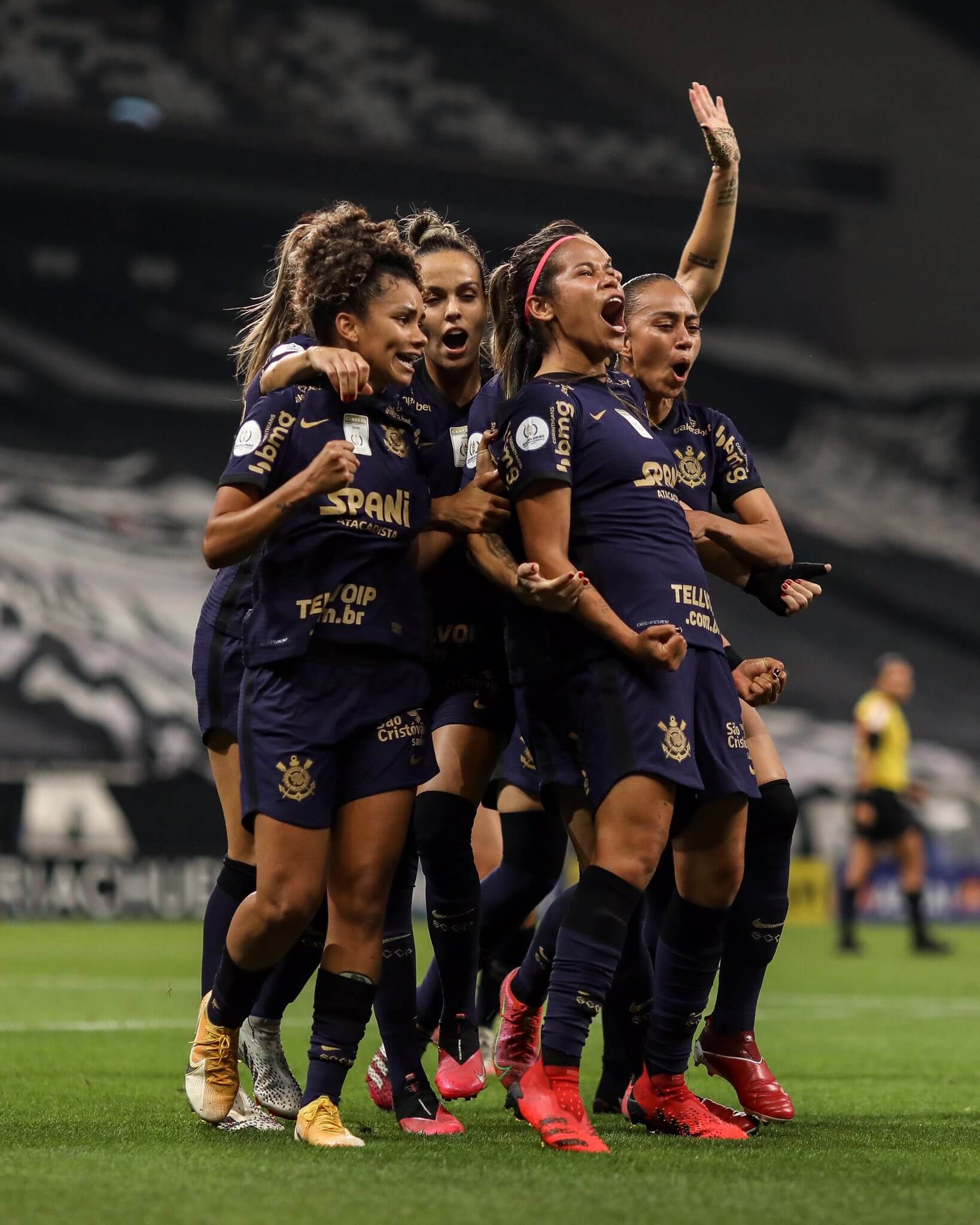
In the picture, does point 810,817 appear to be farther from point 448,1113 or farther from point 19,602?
point 448,1113

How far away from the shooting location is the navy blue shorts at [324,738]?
152 inches

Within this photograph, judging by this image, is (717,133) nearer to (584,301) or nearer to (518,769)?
(584,301)

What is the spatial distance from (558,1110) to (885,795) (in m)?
9.50

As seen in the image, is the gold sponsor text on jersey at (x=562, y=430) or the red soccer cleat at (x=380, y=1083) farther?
the red soccer cleat at (x=380, y=1083)

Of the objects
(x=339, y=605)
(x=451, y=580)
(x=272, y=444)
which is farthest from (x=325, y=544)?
(x=451, y=580)

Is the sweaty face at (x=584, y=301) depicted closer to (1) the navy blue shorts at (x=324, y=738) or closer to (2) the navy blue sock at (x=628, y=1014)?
(1) the navy blue shorts at (x=324, y=738)

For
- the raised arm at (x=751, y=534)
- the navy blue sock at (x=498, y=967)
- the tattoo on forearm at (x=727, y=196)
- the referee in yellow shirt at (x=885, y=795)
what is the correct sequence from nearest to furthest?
the raised arm at (x=751, y=534)
the tattoo on forearm at (x=727, y=196)
the navy blue sock at (x=498, y=967)
the referee in yellow shirt at (x=885, y=795)

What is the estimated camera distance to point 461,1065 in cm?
467

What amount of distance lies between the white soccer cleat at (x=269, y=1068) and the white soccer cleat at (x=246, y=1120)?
89 millimetres

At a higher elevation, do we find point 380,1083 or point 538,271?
point 538,271

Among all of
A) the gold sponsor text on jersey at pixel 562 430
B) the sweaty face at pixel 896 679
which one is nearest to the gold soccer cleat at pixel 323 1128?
the gold sponsor text on jersey at pixel 562 430

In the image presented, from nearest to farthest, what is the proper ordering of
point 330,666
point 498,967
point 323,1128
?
point 323,1128 < point 330,666 < point 498,967

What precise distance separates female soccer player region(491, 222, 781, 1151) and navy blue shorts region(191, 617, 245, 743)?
852 mm

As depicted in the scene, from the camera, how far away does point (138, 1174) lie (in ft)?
11.1
